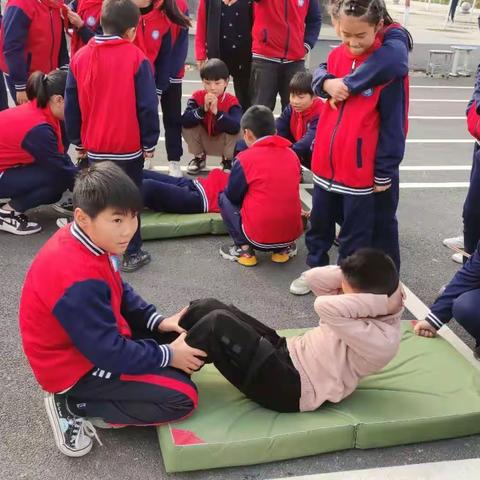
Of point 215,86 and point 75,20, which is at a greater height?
point 75,20

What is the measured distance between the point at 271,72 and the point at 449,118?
4497mm

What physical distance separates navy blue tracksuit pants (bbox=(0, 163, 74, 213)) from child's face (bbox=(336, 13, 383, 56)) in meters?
2.30

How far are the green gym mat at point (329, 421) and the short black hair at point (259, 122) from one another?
1.74 metres

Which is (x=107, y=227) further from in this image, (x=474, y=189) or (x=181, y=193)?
(x=474, y=189)

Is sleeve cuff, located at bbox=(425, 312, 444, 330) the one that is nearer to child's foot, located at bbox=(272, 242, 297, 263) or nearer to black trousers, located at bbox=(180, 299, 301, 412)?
black trousers, located at bbox=(180, 299, 301, 412)

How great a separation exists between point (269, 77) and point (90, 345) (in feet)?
12.7

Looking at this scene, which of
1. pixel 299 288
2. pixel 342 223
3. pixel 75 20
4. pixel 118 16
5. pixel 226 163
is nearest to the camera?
pixel 118 16

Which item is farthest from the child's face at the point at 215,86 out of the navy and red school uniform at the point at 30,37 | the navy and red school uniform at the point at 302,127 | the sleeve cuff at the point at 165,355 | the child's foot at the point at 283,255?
the sleeve cuff at the point at 165,355

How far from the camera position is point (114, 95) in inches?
134

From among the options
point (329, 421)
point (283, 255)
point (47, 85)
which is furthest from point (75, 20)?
point (329, 421)

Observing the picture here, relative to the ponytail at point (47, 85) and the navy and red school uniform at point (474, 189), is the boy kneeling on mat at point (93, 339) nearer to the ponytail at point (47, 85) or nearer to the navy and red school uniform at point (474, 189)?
the ponytail at point (47, 85)

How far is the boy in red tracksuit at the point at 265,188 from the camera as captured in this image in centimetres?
377

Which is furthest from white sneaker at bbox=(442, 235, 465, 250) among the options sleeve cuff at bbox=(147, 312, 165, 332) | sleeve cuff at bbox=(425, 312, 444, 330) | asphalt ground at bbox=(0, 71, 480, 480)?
sleeve cuff at bbox=(147, 312, 165, 332)

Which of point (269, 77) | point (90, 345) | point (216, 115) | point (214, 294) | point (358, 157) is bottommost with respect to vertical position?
point (214, 294)
